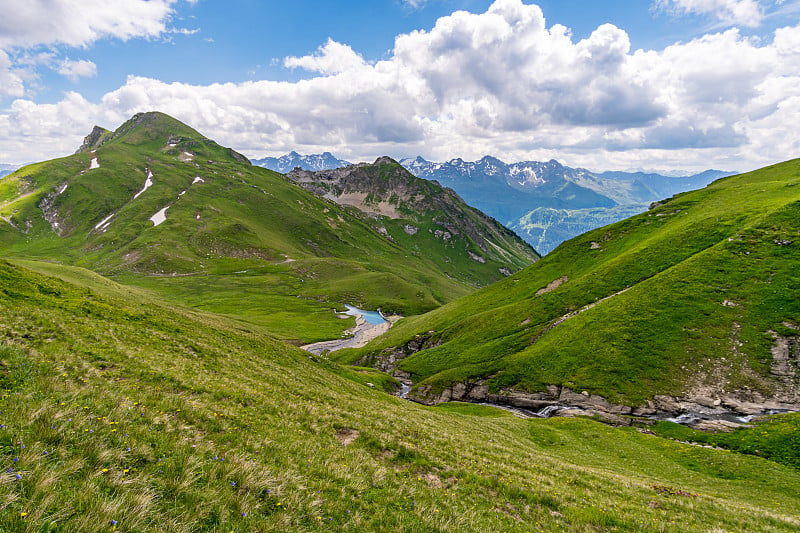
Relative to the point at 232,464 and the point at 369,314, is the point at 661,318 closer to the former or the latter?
the point at 232,464

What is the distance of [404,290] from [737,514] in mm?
181081

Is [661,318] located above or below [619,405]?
above

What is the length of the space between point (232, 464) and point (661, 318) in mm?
64108

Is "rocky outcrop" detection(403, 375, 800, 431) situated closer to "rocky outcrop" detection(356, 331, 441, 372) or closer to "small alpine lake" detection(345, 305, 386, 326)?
"rocky outcrop" detection(356, 331, 441, 372)

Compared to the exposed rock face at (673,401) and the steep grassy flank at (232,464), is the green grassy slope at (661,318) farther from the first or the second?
the steep grassy flank at (232,464)

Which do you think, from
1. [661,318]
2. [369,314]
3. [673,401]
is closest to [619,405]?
[673,401]

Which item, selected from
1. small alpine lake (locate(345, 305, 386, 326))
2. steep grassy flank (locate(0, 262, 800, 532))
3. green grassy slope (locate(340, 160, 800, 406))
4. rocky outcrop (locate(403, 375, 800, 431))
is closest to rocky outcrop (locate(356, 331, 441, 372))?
green grassy slope (locate(340, 160, 800, 406))

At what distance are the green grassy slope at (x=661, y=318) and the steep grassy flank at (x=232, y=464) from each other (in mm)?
18207

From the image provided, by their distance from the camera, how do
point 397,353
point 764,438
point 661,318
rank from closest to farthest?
point 764,438 → point 661,318 → point 397,353

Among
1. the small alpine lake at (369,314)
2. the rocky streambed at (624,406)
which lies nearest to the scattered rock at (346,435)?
the rocky streambed at (624,406)

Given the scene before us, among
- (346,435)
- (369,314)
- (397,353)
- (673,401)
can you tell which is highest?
(673,401)

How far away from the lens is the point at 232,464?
7945 mm

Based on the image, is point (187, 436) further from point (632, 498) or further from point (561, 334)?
point (561, 334)

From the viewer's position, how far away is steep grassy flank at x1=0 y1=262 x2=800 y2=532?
5695 millimetres
